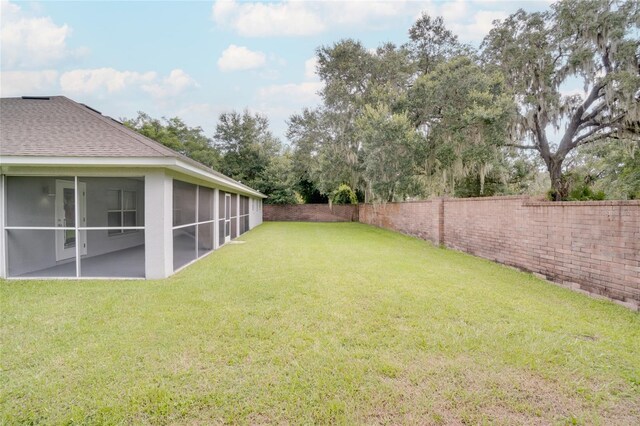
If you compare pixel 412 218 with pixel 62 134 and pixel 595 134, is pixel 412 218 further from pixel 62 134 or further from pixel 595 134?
pixel 62 134

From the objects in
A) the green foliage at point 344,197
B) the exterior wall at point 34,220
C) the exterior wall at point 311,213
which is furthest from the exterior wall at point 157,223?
the exterior wall at point 311,213

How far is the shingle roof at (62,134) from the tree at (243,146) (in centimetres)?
Result: 1753

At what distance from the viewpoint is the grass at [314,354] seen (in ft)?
7.14

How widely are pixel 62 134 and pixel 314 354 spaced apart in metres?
6.68

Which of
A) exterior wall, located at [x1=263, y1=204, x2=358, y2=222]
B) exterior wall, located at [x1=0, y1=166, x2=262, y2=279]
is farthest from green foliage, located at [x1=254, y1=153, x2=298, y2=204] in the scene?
exterior wall, located at [x1=0, y1=166, x2=262, y2=279]

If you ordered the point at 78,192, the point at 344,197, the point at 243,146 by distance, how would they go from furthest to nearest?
the point at 243,146
the point at 344,197
the point at 78,192

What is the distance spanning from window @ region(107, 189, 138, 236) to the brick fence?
10.4 metres

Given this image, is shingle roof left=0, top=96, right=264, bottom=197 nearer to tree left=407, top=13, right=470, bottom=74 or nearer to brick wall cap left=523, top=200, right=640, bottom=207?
brick wall cap left=523, top=200, right=640, bottom=207

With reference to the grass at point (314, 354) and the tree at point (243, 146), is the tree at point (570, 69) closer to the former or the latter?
the grass at point (314, 354)

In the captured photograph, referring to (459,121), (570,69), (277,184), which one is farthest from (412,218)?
(277,184)

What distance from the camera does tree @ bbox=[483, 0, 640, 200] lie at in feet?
32.6

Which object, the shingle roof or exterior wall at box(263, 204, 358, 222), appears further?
exterior wall at box(263, 204, 358, 222)

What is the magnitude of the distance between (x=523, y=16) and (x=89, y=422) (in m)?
16.6

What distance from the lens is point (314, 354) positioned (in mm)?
2930
